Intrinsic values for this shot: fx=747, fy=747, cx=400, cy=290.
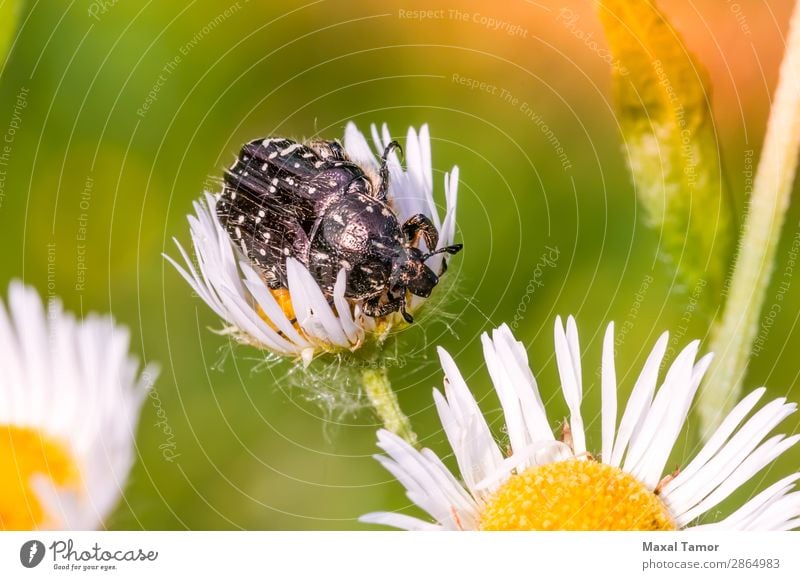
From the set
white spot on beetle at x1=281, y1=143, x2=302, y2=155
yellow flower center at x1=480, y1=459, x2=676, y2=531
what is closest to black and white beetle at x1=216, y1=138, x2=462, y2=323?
white spot on beetle at x1=281, y1=143, x2=302, y2=155

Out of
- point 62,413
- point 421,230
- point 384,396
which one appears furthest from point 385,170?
point 62,413

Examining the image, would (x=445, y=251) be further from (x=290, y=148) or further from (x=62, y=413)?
(x=62, y=413)

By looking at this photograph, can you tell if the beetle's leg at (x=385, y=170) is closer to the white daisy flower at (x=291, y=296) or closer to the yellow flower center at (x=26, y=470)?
the white daisy flower at (x=291, y=296)

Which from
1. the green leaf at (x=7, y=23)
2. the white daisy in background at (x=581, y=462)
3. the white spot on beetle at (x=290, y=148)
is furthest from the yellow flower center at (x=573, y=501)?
the green leaf at (x=7, y=23)
